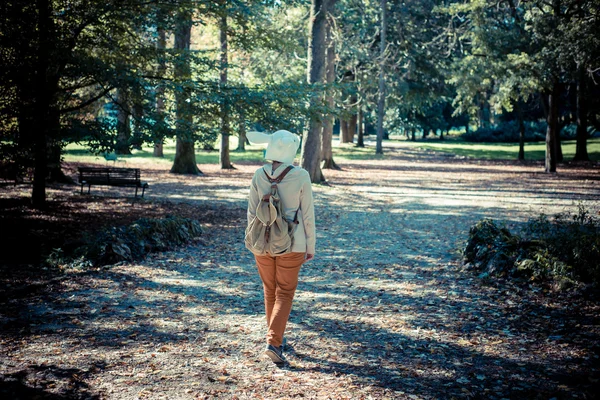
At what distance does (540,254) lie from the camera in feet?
25.7

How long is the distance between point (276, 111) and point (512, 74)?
1329 centimetres

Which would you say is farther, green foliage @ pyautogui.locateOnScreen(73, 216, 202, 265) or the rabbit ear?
green foliage @ pyautogui.locateOnScreen(73, 216, 202, 265)

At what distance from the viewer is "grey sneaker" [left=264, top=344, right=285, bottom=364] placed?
502cm

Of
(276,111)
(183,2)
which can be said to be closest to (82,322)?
(276,111)

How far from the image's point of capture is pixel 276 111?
40.4ft

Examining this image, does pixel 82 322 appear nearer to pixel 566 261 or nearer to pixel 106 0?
pixel 566 261

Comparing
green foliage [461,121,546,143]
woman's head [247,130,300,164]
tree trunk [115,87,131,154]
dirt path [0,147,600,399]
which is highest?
green foliage [461,121,546,143]

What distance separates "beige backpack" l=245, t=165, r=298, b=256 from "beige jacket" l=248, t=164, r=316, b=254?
0.18 ft

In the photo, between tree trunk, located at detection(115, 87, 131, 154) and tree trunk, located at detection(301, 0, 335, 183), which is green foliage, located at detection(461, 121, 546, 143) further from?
tree trunk, located at detection(115, 87, 131, 154)

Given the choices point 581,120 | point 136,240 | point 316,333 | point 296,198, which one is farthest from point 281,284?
point 581,120

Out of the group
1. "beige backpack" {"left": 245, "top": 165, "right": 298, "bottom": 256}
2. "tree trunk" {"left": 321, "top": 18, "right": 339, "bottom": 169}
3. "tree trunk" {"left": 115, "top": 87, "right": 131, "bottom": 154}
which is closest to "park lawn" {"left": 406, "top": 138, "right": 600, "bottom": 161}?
"tree trunk" {"left": 321, "top": 18, "right": 339, "bottom": 169}

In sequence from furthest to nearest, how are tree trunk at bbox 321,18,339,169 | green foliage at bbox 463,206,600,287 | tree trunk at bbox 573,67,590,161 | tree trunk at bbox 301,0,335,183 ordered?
tree trunk at bbox 573,67,590,161
tree trunk at bbox 321,18,339,169
tree trunk at bbox 301,0,335,183
green foliage at bbox 463,206,600,287

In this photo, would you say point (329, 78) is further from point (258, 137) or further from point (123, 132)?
point (258, 137)

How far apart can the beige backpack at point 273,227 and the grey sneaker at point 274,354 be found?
0.89 metres
